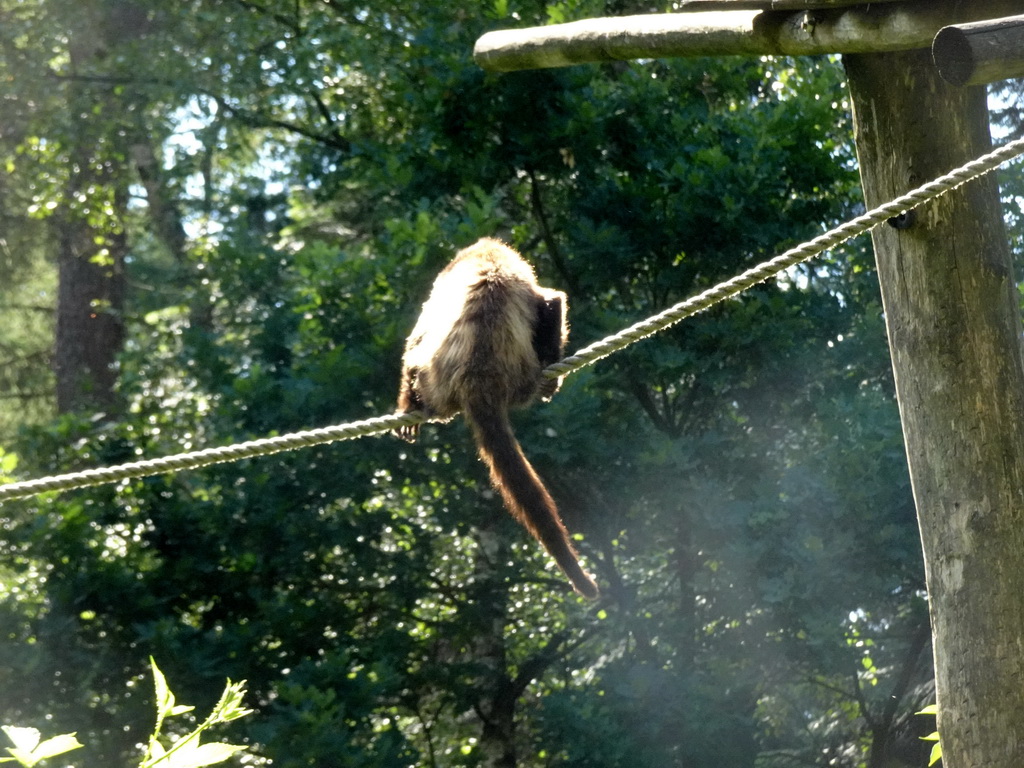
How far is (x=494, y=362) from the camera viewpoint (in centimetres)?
523

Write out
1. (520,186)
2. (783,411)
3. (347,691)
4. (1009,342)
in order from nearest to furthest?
(1009,342), (347,691), (783,411), (520,186)

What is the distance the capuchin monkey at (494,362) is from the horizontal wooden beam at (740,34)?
1.04m

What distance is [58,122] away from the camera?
12508mm

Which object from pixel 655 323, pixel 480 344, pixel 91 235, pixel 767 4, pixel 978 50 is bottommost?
pixel 655 323

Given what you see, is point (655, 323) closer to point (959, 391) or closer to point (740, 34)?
point (959, 391)

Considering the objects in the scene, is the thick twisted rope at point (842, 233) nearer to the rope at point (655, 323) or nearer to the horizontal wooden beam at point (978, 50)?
the rope at point (655, 323)

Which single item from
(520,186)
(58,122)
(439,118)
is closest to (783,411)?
(520,186)

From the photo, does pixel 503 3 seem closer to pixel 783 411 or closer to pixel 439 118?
pixel 439 118

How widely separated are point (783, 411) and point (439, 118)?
12.7ft

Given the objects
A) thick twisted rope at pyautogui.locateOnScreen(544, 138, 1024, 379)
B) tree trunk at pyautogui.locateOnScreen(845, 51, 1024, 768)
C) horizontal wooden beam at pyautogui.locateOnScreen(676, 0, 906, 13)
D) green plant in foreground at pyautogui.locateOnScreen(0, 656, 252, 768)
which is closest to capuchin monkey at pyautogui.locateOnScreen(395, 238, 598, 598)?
thick twisted rope at pyautogui.locateOnScreen(544, 138, 1024, 379)

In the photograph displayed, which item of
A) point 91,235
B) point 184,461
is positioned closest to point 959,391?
point 184,461

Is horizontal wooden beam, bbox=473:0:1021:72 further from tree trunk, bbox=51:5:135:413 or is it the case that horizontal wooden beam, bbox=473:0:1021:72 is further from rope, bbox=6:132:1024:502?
tree trunk, bbox=51:5:135:413

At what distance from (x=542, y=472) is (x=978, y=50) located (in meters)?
6.94

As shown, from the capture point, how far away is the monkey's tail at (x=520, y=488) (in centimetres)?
458
